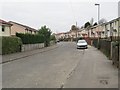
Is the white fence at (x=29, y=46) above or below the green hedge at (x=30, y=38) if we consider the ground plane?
below

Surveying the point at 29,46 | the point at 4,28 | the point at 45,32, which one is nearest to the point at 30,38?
the point at 29,46

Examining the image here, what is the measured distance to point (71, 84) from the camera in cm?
990

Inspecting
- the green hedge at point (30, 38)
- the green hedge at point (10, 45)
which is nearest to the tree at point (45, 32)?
the green hedge at point (30, 38)

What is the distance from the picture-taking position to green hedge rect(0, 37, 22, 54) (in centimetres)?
2888

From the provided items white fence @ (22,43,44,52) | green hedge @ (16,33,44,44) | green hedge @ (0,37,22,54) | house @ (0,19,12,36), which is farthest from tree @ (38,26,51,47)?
green hedge @ (0,37,22,54)

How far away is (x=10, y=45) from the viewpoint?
100 ft

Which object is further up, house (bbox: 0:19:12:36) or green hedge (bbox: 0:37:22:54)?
house (bbox: 0:19:12:36)

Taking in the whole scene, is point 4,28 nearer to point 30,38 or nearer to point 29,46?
point 30,38

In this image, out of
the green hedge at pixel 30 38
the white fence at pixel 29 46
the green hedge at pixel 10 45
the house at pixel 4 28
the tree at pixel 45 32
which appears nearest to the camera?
the green hedge at pixel 10 45

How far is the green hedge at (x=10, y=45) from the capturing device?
28875 millimetres

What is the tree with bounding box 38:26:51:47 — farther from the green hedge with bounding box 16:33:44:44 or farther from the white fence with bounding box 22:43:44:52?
the white fence with bounding box 22:43:44:52

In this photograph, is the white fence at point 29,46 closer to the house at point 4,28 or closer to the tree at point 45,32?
the tree at point 45,32

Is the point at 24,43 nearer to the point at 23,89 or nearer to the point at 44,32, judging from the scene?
the point at 44,32

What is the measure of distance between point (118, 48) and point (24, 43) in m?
24.7
